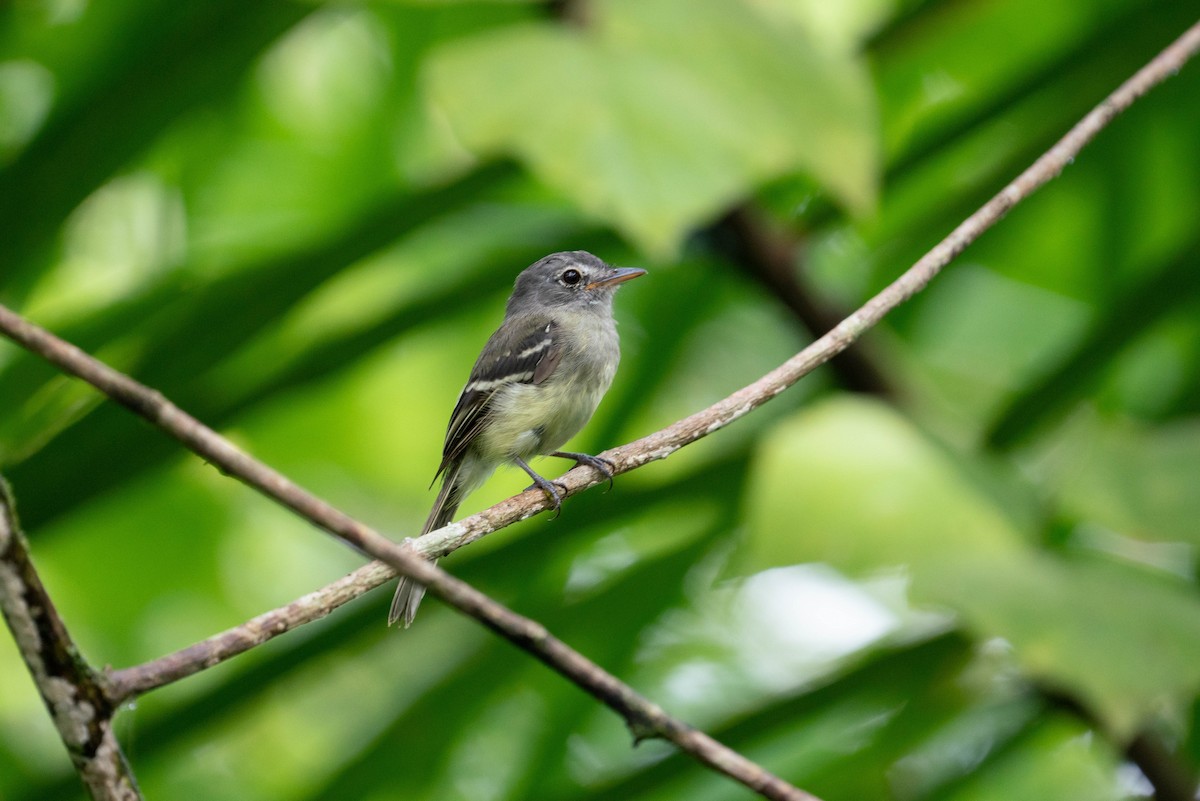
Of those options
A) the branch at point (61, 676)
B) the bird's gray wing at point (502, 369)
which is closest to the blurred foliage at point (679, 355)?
the bird's gray wing at point (502, 369)

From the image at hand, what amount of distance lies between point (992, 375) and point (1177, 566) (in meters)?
0.87

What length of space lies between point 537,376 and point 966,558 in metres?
1.56

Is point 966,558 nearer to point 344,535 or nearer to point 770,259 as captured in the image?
point 770,259

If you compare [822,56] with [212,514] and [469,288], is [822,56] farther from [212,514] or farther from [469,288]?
[212,514]

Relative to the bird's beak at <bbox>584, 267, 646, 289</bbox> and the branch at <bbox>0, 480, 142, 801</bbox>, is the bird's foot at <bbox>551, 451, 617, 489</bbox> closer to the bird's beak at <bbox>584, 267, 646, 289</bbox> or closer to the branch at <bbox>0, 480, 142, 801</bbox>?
the bird's beak at <bbox>584, 267, 646, 289</bbox>

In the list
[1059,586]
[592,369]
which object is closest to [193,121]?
[592,369]

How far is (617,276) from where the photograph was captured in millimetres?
3100

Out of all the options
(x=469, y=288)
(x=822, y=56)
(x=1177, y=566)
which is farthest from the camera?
(x=1177, y=566)

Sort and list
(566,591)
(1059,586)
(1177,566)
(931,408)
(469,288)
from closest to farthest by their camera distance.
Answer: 1. (1059,586)
2. (469,288)
3. (931,408)
4. (566,591)
5. (1177,566)

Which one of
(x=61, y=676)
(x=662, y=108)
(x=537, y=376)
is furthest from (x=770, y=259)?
(x=61, y=676)

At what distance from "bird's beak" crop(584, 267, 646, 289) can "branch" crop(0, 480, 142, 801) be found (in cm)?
192

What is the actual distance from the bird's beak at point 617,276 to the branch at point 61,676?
6.31 feet

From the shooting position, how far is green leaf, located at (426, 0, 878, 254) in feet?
7.36

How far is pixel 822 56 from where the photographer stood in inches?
104
